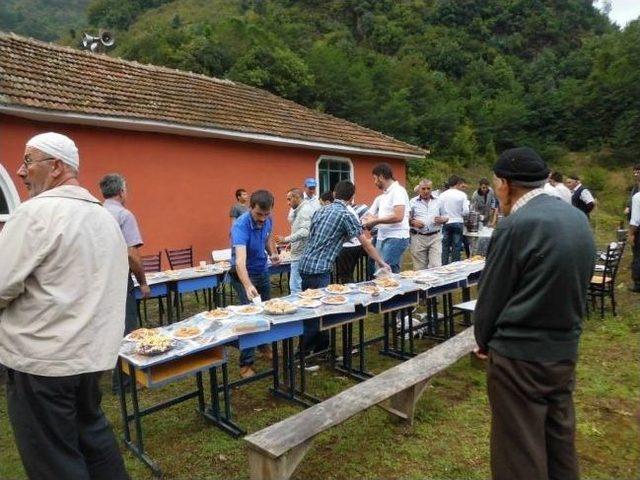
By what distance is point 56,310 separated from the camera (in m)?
2.18

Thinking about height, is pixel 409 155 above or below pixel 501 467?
above

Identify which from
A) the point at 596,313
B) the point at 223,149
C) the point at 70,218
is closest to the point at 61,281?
the point at 70,218

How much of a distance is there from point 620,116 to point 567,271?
147 feet

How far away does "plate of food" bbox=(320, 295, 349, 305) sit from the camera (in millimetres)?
4328

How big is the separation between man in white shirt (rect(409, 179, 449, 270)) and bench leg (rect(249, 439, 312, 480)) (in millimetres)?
5212

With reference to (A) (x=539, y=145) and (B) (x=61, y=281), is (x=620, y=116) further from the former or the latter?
(B) (x=61, y=281)

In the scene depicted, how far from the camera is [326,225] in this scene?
16.3 feet

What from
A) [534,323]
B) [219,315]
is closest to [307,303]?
[219,315]

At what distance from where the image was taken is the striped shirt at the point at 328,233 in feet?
16.3

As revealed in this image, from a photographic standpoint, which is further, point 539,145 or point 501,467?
point 539,145

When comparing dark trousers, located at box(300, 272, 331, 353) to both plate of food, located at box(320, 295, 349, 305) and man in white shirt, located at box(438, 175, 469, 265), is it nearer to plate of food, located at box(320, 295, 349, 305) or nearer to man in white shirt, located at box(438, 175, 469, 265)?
plate of food, located at box(320, 295, 349, 305)

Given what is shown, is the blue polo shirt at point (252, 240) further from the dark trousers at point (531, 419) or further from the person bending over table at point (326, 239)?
the dark trousers at point (531, 419)

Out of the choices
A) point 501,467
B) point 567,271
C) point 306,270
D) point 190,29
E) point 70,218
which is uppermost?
point 190,29

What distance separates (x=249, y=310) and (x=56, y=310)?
2.11 metres
